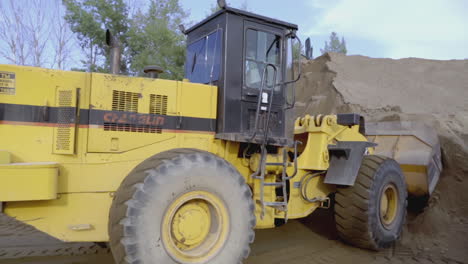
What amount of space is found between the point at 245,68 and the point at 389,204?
10.1 ft

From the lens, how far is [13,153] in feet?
10.1

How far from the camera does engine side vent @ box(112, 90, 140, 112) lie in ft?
11.2

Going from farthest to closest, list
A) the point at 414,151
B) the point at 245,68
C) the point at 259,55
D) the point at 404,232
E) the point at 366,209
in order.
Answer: the point at 414,151
the point at 404,232
the point at 366,209
the point at 259,55
the point at 245,68

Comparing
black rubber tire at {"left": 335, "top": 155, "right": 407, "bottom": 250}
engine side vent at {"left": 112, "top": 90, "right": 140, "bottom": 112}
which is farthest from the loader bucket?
engine side vent at {"left": 112, "top": 90, "right": 140, "bottom": 112}

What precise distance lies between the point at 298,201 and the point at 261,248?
815 millimetres

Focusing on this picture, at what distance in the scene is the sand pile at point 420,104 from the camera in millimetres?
5441

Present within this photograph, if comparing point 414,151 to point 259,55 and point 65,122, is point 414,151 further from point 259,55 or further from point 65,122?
point 65,122

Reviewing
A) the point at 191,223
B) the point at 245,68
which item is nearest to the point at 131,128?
the point at 191,223

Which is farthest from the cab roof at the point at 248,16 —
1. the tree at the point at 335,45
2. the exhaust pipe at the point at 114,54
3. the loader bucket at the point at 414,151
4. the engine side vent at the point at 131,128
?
the tree at the point at 335,45

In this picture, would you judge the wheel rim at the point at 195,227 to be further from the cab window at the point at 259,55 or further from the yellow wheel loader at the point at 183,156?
the cab window at the point at 259,55

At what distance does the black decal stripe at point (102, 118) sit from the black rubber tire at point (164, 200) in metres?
0.54

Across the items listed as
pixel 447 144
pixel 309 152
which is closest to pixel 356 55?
pixel 447 144

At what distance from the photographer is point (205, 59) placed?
4.32 metres

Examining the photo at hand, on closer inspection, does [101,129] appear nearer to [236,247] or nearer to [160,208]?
[160,208]
